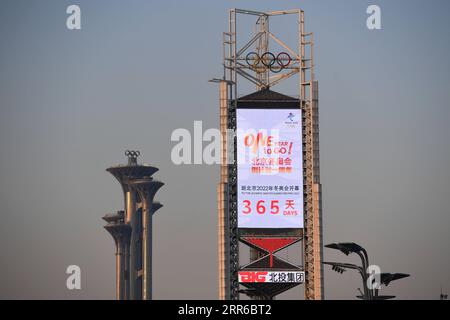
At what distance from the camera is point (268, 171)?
4365 inches

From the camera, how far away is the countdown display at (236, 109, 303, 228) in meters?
110

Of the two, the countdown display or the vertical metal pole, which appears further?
the countdown display

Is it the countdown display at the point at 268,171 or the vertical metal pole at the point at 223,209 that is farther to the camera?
the countdown display at the point at 268,171

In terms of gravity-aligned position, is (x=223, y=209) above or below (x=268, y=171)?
below

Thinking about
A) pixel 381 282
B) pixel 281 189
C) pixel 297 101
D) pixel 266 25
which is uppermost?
pixel 266 25

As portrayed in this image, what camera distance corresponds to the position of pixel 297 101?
372 ft

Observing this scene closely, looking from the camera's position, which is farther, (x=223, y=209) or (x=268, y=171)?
(x=268, y=171)

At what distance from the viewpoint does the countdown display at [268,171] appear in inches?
4348

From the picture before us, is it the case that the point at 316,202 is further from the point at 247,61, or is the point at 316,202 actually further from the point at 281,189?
the point at 247,61

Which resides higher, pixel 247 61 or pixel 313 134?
pixel 247 61

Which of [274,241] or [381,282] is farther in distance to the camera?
[274,241]
